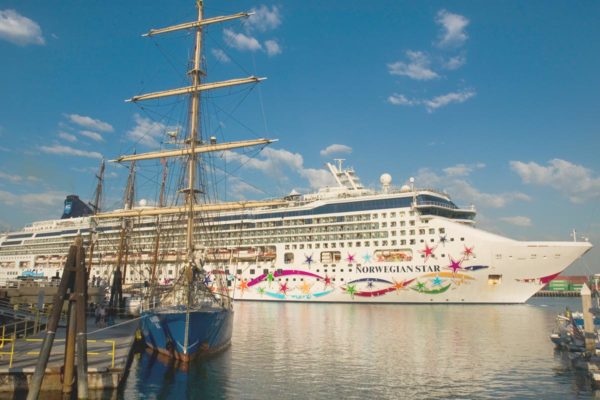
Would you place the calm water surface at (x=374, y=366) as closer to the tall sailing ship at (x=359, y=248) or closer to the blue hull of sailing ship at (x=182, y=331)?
the blue hull of sailing ship at (x=182, y=331)

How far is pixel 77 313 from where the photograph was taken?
48.0 ft

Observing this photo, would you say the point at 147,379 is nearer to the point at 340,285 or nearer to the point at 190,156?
the point at 190,156

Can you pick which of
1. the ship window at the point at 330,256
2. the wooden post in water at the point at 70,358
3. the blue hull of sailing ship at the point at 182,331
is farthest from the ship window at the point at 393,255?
the wooden post in water at the point at 70,358

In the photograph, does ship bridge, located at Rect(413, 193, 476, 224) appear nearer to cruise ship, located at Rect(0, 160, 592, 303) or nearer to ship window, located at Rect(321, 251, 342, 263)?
cruise ship, located at Rect(0, 160, 592, 303)

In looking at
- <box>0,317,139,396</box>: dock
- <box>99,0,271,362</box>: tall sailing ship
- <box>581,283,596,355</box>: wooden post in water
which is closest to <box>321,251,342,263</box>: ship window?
<box>99,0,271,362</box>: tall sailing ship

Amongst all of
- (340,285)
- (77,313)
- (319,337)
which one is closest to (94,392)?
(77,313)

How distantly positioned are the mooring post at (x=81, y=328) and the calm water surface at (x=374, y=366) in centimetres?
152

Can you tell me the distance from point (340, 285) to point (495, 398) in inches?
1500

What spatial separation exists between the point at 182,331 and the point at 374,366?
8699 millimetres

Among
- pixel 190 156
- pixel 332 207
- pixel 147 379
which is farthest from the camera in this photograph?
pixel 332 207

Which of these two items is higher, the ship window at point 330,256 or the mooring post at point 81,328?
the ship window at point 330,256

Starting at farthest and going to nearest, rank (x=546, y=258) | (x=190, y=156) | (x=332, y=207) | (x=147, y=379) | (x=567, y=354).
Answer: (x=332, y=207), (x=546, y=258), (x=190, y=156), (x=567, y=354), (x=147, y=379)

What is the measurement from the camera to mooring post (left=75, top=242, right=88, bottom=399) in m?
14.1

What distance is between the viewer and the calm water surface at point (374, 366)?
52.7 ft
